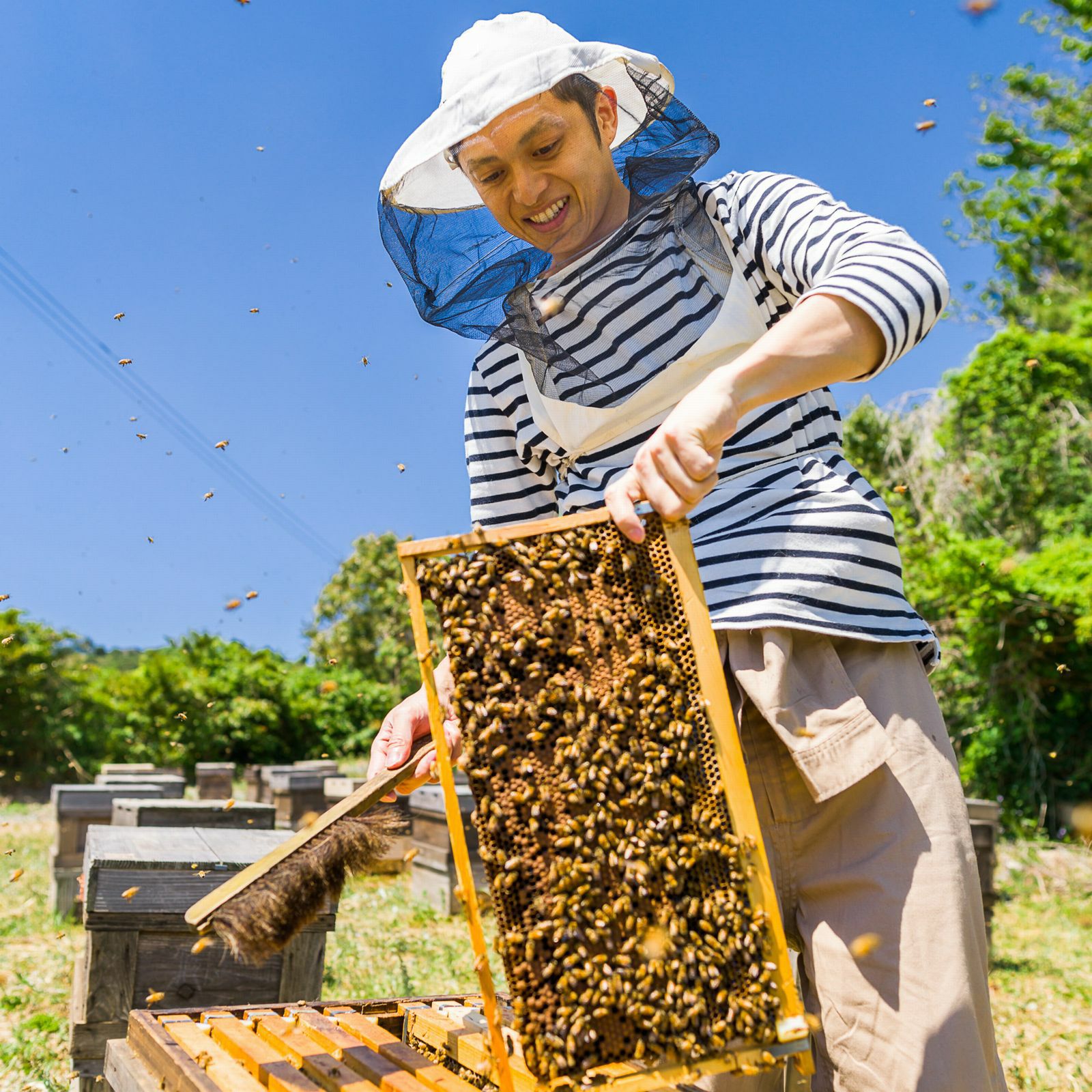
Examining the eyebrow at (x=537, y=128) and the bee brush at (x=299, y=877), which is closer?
the bee brush at (x=299, y=877)

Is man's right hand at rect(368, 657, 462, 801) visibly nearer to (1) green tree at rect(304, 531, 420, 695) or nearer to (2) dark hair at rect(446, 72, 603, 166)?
(2) dark hair at rect(446, 72, 603, 166)

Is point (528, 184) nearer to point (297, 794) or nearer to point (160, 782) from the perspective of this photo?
point (160, 782)

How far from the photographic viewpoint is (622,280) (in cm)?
211

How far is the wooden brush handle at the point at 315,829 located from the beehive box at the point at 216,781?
32.5ft

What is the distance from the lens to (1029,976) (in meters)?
6.31

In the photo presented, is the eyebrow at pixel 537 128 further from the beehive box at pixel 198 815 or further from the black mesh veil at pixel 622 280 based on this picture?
the beehive box at pixel 198 815

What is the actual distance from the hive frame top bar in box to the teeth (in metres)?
0.78

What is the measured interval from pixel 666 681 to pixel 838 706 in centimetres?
33

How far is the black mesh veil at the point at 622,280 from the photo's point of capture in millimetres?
2068

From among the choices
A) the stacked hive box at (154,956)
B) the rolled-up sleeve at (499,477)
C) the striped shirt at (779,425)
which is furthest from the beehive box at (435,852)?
the striped shirt at (779,425)

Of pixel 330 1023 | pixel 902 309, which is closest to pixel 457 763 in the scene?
pixel 902 309

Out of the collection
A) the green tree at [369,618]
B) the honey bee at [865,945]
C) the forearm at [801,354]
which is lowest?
the honey bee at [865,945]

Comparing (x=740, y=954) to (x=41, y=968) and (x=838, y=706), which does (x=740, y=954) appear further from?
(x=41, y=968)

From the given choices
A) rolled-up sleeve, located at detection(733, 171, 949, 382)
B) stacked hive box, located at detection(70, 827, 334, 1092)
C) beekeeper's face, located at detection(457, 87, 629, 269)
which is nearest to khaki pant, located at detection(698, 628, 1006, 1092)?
rolled-up sleeve, located at detection(733, 171, 949, 382)
